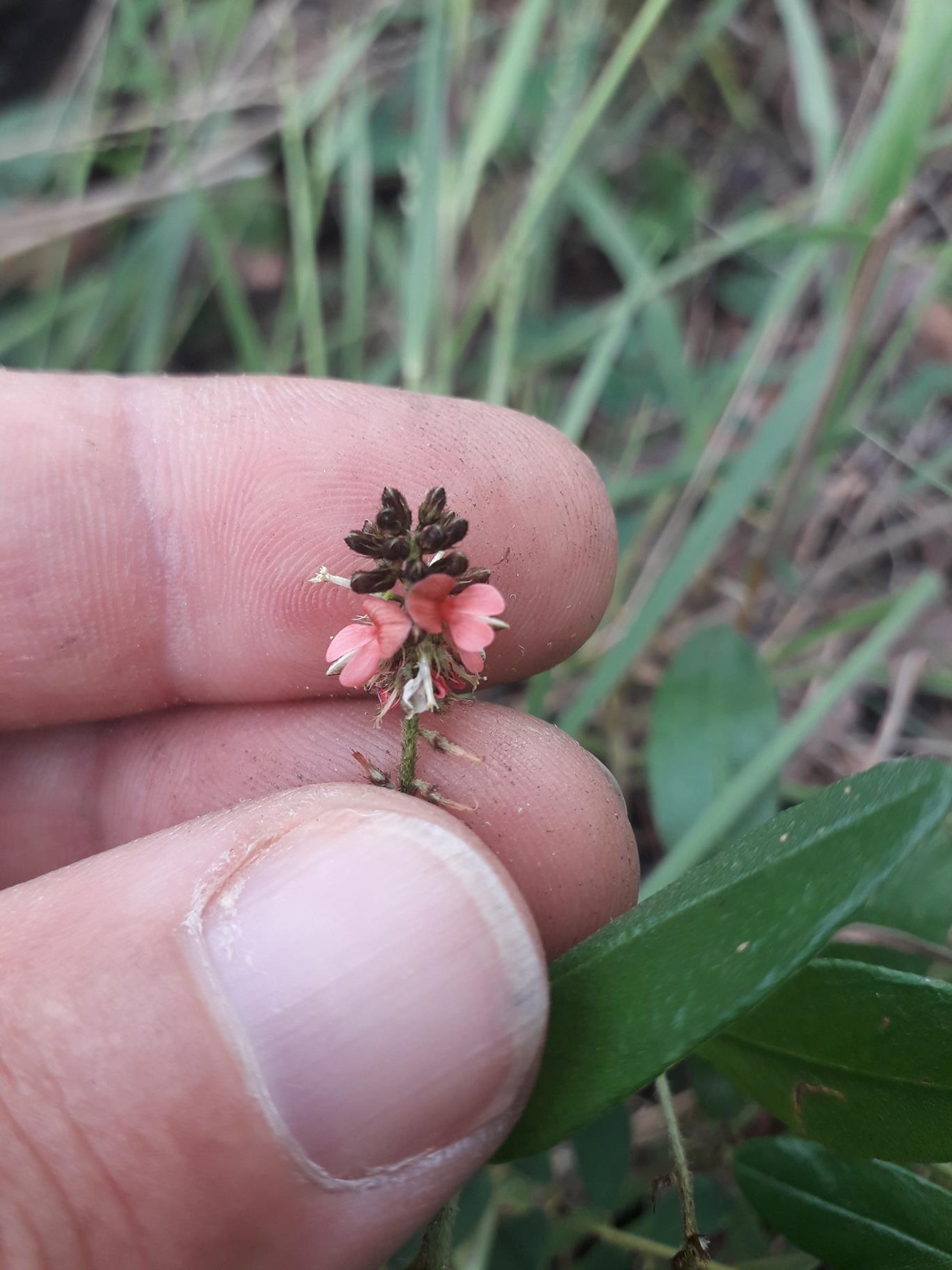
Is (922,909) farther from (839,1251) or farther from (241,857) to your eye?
(241,857)

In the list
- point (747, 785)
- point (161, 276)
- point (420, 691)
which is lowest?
point (747, 785)

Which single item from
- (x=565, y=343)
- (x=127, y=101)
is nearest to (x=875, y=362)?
(x=565, y=343)

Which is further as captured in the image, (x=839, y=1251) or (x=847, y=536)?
(x=847, y=536)

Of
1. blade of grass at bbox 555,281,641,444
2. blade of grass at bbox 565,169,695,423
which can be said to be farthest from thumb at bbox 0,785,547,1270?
blade of grass at bbox 565,169,695,423

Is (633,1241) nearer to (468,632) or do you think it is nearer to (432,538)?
(468,632)

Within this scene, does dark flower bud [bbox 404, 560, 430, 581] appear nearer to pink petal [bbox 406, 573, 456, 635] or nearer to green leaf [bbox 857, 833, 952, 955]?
pink petal [bbox 406, 573, 456, 635]

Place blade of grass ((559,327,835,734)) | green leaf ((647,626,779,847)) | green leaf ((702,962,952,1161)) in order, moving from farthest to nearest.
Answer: blade of grass ((559,327,835,734)) → green leaf ((647,626,779,847)) → green leaf ((702,962,952,1161))

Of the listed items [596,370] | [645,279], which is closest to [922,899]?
[596,370]
